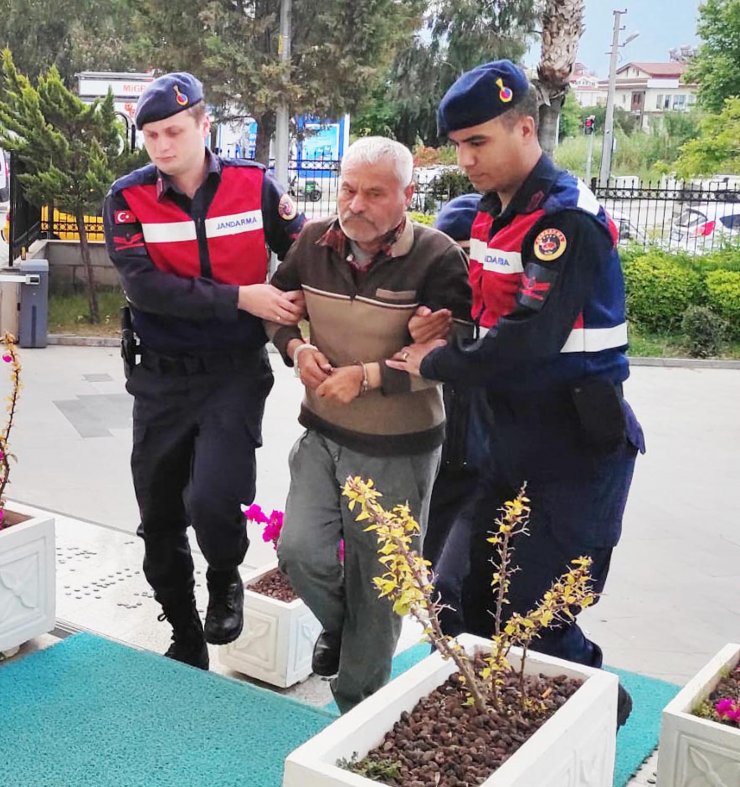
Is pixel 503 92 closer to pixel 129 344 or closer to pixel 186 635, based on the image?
Answer: pixel 129 344

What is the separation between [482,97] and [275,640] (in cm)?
189

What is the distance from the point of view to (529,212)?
2654mm

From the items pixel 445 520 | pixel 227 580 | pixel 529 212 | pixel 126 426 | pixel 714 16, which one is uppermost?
pixel 714 16

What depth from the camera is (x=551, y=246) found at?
2.54m

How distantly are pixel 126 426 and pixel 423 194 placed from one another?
845 cm

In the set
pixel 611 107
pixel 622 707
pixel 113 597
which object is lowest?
pixel 113 597

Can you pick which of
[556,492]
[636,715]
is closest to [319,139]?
[636,715]

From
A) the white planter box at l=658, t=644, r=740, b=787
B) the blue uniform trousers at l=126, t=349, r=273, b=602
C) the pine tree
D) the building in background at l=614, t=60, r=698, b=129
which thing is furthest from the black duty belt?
the building in background at l=614, t=60, r=698, b=129

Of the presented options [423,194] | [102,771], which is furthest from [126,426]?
[423,194]

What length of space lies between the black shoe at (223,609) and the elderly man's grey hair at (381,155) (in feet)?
4.57

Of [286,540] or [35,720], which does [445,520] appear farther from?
[35,720]

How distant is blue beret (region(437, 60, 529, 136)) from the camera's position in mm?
2607

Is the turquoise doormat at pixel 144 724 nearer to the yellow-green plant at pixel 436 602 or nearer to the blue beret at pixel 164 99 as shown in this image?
the yellow-green plant at pixel 436 602

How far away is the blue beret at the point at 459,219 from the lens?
3277mm
